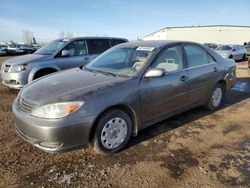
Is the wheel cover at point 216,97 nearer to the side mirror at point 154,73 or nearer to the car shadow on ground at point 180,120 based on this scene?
the car shadow on ground at point 180,120

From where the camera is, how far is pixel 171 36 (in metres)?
56.5

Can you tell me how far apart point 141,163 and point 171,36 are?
55730mm

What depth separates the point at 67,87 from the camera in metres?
3.52

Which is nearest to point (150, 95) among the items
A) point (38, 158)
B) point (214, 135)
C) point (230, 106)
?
point (214, 135)

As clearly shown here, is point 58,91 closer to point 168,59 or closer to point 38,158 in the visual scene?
point 38,158

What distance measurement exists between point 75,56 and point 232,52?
16349mm

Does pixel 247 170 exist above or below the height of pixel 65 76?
below

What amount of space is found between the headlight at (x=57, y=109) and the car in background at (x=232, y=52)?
1872cm

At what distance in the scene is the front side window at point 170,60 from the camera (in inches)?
166

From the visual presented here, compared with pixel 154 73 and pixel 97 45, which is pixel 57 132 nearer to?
pixel 154 73

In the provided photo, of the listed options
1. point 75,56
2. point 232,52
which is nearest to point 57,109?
point 75,56

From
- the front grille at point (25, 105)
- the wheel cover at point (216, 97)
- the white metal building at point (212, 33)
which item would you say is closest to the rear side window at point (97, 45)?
the wheel cover at point (216, 97)

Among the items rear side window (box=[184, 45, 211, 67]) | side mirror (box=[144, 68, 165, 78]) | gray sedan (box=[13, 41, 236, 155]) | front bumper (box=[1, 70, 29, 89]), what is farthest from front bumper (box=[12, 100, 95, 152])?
front bumper (box=[1, 70, 29, 89])

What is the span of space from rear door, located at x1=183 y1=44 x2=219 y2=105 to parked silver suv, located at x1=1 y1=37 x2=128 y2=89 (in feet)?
11.9
